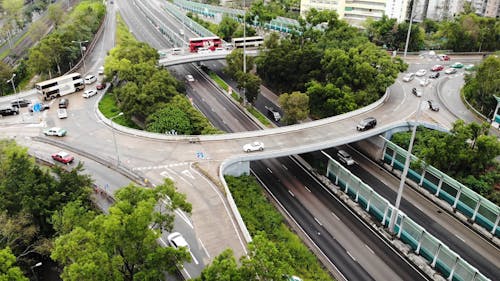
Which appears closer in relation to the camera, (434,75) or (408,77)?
(408,77)

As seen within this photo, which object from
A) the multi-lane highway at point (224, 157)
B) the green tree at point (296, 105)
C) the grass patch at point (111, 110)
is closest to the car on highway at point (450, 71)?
the multi-lane highway at point (224, 157)

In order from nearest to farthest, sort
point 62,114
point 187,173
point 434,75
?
point 187,173, point 62,114, point 434,75

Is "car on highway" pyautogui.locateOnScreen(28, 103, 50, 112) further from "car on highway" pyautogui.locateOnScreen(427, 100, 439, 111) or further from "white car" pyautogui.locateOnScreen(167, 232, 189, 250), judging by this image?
"car on highway" pyautogui.locateOnScreen(427, 100, 439, 111)

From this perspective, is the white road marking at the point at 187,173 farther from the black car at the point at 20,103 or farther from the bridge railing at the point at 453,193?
the black car at the point at 20,103

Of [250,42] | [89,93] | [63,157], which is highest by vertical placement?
[250,42]

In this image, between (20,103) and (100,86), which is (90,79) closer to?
(100,86)

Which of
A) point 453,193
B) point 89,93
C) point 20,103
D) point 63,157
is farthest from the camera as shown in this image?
point 89,93

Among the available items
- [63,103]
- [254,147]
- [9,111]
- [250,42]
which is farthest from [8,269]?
[250,42]
